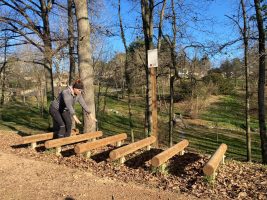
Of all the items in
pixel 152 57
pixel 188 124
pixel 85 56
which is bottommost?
pixel 188 124

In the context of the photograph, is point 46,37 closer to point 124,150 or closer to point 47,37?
point 47,37

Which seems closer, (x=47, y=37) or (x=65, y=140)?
(x=65, y=140)

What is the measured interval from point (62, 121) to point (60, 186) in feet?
9.40

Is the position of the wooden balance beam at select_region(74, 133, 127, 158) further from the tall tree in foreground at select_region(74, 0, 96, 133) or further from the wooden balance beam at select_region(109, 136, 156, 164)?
the tall tree in foreground at select_region(74, 0, 96, 133)

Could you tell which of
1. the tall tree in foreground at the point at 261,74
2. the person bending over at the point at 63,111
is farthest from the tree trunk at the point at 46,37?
the tall tree in foreground at the point at 261,74

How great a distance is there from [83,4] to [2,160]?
496cm

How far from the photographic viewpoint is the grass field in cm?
2202

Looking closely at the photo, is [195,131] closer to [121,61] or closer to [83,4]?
[121,61]

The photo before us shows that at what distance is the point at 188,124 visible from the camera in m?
31.3

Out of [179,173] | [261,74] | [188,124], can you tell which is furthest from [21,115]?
[179,173]

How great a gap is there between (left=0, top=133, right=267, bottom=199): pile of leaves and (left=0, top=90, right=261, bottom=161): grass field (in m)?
10.9

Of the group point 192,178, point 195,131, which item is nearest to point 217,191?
point 192,178

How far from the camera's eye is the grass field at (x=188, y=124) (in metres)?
22.0

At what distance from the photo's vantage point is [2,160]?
6.65m
